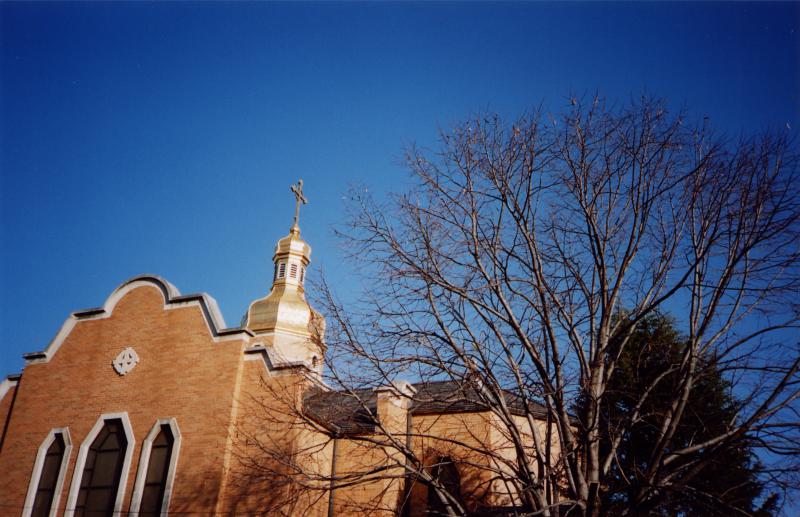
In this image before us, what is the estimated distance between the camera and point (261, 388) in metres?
15.5

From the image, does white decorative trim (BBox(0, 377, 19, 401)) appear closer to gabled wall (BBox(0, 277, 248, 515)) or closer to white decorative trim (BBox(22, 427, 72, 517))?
gabled wall (BBox(0, 277, 248, 515))

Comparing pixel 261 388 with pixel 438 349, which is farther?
pixel 261 388

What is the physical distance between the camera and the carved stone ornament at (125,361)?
16.7 m

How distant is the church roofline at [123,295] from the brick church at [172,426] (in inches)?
1.5

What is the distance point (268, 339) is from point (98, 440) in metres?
10.1

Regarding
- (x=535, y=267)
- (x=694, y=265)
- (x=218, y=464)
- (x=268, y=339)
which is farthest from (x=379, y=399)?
(x=268, y=339)

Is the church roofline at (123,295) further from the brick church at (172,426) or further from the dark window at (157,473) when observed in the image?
the dark window at (157,473)

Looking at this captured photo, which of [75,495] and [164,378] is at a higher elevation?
[164,378]

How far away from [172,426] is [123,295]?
4.53 m

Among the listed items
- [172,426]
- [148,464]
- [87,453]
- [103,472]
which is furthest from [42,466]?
[172,426]

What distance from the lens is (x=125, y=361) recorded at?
16859 mm

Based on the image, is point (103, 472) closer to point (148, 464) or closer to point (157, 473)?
point (148, 464)

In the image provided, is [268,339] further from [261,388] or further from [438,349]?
[438,349]

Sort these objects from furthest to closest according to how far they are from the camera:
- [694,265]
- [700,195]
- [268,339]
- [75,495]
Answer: [268,339] → [75,495] → [700,195] → [694,265]
